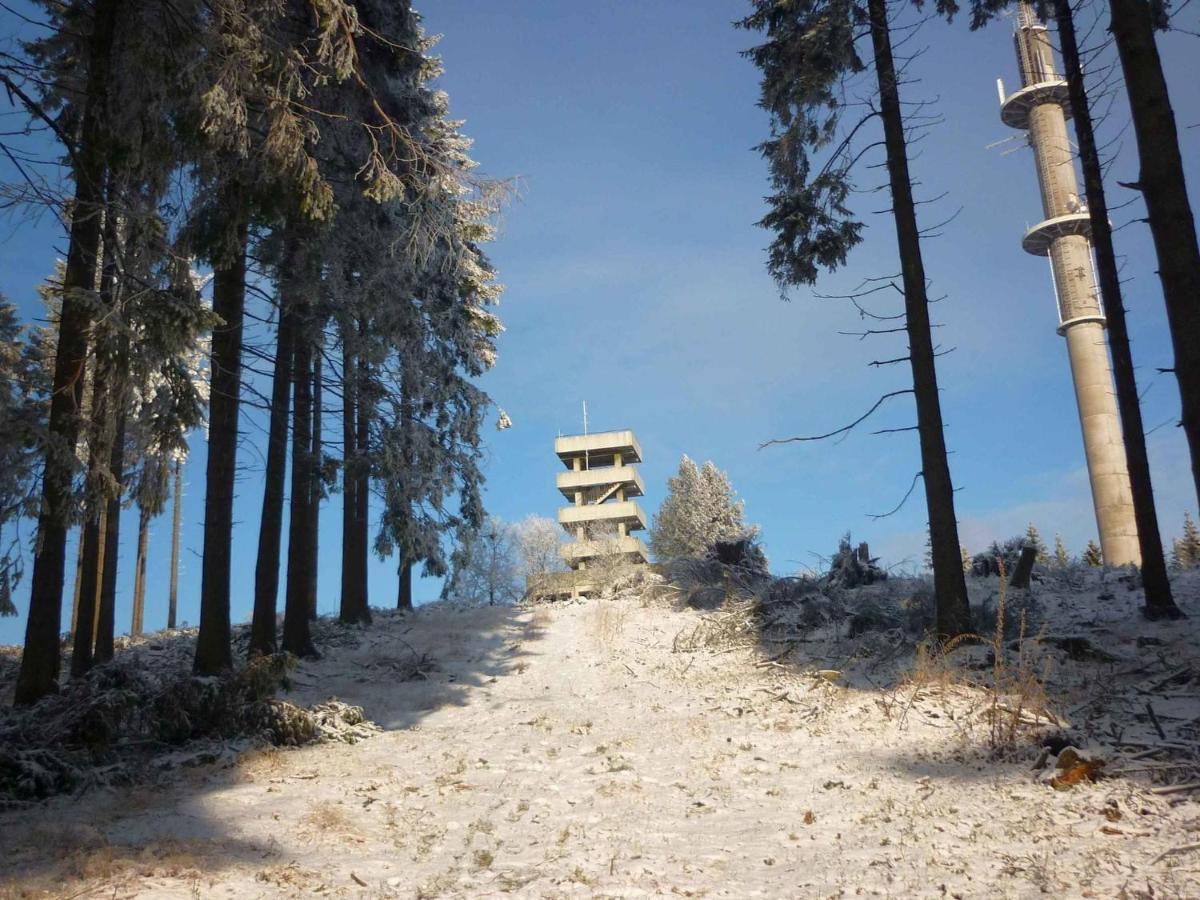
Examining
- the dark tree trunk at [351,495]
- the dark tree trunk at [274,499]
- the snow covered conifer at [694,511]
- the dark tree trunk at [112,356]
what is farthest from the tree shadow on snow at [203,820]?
the snow covered conifer at [694,511]

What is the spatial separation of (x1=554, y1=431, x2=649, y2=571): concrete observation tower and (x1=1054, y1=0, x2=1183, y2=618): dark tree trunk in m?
46.4

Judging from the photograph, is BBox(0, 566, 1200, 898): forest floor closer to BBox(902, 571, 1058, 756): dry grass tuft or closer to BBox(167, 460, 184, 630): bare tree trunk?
BBox(902, 571, 1058, 756): dry grass tuft

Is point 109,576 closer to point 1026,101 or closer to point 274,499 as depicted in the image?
point 274,499

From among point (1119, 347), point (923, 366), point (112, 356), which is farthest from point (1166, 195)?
point (112, 356)

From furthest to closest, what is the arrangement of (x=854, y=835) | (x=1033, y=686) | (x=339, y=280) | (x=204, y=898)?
(x=339, y=280), (x=1033, y=686), (x=854, y=835), (x=204, y=898)

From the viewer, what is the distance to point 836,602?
12.9 m

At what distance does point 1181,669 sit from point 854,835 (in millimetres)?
4406

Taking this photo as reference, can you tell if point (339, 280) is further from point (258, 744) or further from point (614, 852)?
point (614, 852)

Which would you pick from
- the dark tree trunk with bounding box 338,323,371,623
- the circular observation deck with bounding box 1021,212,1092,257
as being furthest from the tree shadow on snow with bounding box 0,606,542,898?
the circular observation deck with bounding box 1021,212,1092,257

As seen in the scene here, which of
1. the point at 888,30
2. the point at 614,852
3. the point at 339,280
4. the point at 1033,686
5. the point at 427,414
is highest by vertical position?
the point at 888,30

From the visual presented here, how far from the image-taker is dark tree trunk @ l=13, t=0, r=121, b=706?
8.92 meters

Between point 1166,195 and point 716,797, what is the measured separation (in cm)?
609

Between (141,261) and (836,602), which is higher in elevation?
(141,261)

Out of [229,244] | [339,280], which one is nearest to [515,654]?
[339,280]
